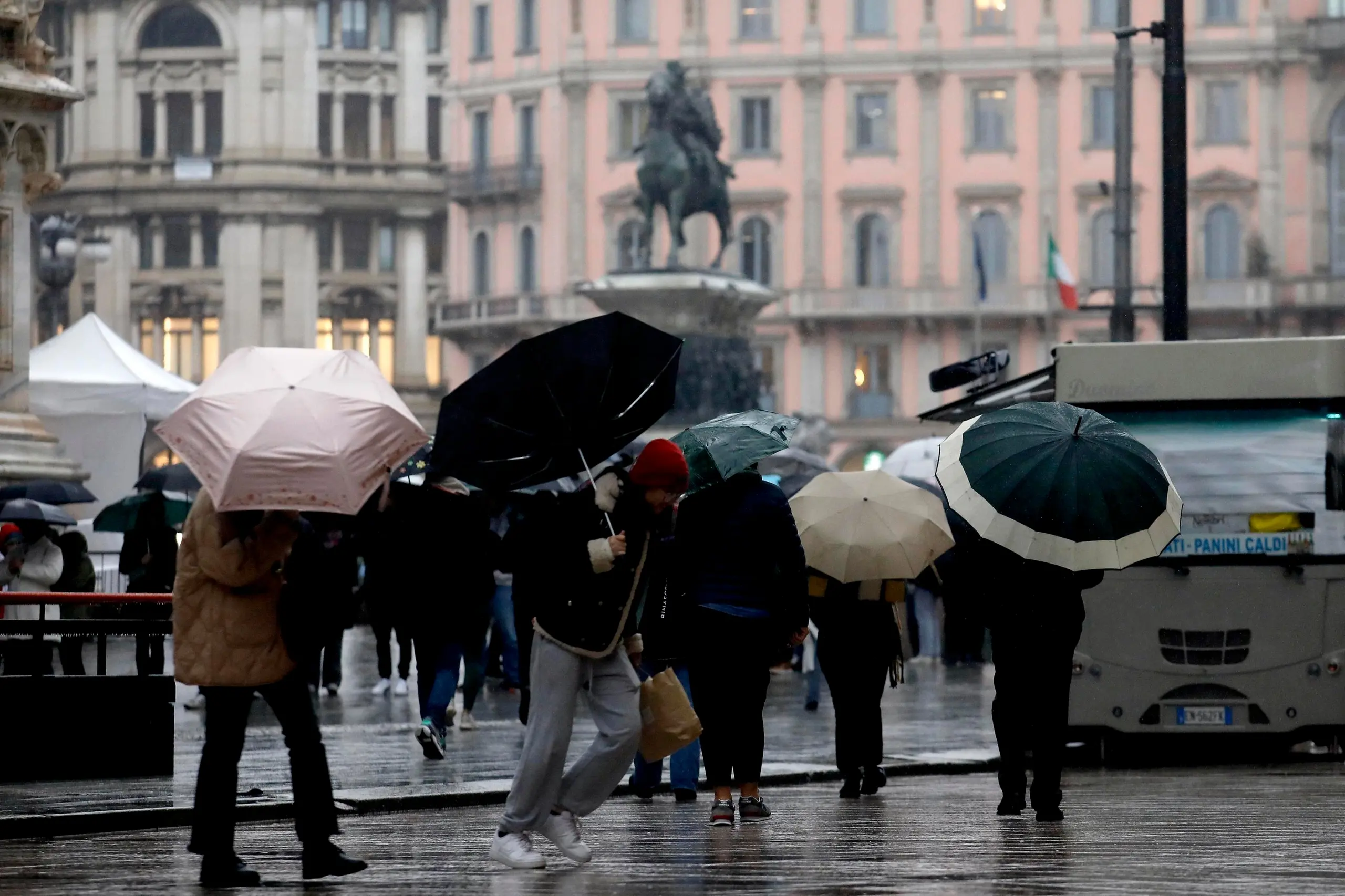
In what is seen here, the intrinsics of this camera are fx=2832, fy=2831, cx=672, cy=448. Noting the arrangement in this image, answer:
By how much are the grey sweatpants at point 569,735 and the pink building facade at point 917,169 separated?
62.7 meters

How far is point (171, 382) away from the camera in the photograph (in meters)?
34.1

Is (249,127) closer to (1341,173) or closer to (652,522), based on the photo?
(1341,173)

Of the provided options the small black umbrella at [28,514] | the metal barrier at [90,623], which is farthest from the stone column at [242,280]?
the metal barrier at [90,623]

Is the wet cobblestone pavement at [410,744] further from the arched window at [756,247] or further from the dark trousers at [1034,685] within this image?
the arched window at [756,247]

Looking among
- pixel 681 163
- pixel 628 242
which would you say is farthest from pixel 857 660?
pixel 628 242

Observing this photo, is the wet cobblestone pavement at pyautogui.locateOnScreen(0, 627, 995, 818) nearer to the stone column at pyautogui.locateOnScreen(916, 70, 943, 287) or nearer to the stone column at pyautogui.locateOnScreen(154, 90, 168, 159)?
the stone column at pyautogui.locateOnScreen(916, 70, 943, 287)

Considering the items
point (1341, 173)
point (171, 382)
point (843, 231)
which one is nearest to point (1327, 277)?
point (1341, 173)

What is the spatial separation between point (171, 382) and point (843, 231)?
138 ft

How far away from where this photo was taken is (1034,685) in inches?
465

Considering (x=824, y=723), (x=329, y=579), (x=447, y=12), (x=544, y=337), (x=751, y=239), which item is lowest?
(x=824, y=723)

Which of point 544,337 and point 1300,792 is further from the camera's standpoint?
point 1300,792

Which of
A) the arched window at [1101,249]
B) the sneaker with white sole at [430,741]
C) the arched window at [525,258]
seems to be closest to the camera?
the sneaker with white sole at [430,741]

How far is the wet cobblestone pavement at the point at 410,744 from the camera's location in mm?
12914

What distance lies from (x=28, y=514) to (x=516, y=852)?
11481mm
